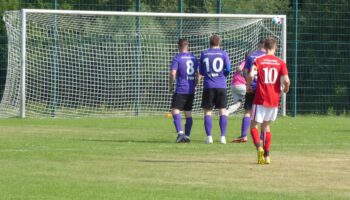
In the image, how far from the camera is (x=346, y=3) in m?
34.2

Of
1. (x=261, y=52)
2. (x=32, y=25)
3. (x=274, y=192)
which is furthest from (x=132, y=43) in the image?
(x=274, y=192)

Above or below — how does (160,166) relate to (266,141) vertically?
below

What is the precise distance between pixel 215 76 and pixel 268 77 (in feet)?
13.1

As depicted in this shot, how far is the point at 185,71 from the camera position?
19.7m

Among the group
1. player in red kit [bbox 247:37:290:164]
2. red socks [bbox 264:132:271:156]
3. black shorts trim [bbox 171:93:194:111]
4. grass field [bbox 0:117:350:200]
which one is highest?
player in red kit [bbox 247:37:290:164]

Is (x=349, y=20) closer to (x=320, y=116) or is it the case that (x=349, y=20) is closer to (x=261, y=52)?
(x=320, y=116)

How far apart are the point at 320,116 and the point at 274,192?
21513 millimetres

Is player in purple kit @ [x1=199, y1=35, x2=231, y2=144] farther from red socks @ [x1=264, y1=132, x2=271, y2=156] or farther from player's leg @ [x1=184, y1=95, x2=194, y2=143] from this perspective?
red socks @ [x1=264, y1=132, x2=271, y2=156]

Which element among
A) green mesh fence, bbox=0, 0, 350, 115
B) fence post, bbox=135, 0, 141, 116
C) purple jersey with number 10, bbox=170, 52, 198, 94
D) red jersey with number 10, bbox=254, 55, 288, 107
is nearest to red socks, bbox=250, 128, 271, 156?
red jersey with number 10, bbox=254, 55, 288, 107

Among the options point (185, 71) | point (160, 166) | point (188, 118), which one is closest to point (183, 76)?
point (185, 71)

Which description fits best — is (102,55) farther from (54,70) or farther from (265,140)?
(265,140)

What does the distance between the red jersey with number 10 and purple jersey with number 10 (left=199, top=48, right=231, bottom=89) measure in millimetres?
3818

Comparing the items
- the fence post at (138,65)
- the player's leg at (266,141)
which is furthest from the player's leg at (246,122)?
the fence post at (138,65)

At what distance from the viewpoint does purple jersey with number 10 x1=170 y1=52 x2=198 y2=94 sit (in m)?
19.7
